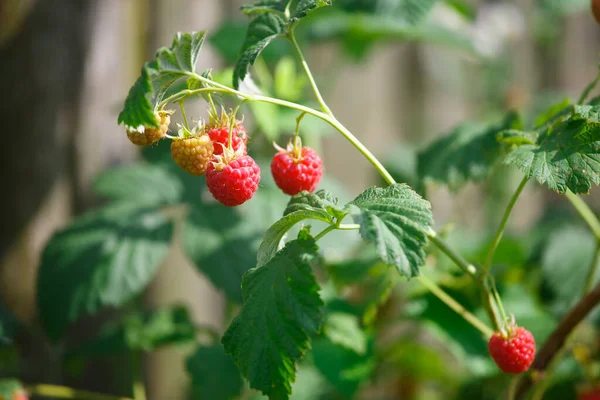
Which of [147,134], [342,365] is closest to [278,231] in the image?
[147,134]

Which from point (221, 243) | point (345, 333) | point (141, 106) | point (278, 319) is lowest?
point (345, 333)

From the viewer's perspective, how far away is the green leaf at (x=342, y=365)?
1.03 meters

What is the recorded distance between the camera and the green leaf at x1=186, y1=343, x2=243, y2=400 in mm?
1075

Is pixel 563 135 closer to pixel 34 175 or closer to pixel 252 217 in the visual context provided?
pixel 252 217

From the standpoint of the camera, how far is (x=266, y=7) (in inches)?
26.7

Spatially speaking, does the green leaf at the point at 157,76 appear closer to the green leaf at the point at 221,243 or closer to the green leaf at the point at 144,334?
the green leaf at the point at 221,243

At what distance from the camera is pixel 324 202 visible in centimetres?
61

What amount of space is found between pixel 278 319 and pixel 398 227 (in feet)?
0.54

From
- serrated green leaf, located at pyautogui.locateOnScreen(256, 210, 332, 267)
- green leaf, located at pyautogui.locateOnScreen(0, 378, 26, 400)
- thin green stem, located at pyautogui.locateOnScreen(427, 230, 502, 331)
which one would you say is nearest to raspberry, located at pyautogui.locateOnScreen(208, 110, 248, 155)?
serrated green leaf, located at pyautogui.locateOnScreen(256, 210, 332, 267)

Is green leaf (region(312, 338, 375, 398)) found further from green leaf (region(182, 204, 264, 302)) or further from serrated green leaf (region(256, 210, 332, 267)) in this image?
serrated green leaf (region(256, 210, 332, 267))

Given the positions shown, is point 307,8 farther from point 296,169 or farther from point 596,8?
point 596,8

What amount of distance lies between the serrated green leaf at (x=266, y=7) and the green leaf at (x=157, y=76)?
0.11 meters

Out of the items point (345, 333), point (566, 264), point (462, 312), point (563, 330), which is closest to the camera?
point (563, 330)

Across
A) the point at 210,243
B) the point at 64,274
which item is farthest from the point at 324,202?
the point at 64,274
